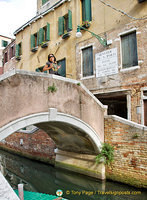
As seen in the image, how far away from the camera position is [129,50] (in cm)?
774

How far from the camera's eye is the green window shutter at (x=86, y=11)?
9.13 metres

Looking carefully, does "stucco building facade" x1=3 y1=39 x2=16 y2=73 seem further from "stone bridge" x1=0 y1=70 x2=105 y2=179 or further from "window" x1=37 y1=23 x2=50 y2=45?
"stone bridge" x1=0 y1=70 x2=105 y2=179

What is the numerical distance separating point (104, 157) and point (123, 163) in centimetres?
73

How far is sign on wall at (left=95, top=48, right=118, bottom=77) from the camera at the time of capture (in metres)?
8.11

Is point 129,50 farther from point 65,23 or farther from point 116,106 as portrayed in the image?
point 65,23

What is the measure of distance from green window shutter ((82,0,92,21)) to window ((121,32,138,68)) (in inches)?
85.5

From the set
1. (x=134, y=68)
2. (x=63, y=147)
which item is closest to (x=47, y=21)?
(x=134, y=68)

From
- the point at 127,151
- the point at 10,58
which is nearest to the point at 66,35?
the point at 127,151

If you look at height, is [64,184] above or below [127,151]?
below

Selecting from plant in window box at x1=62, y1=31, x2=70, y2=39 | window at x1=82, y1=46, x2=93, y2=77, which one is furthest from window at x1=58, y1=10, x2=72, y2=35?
window at x1=82, y1=46, x2=93, y2=77

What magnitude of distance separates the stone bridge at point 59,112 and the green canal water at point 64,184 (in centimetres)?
48

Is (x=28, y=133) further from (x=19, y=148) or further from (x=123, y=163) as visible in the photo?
(x=123, y=163)

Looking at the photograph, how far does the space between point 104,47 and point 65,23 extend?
3313 mm

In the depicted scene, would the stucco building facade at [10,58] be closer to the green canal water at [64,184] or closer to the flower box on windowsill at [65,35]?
the flower box on windowsill at [65,35]
